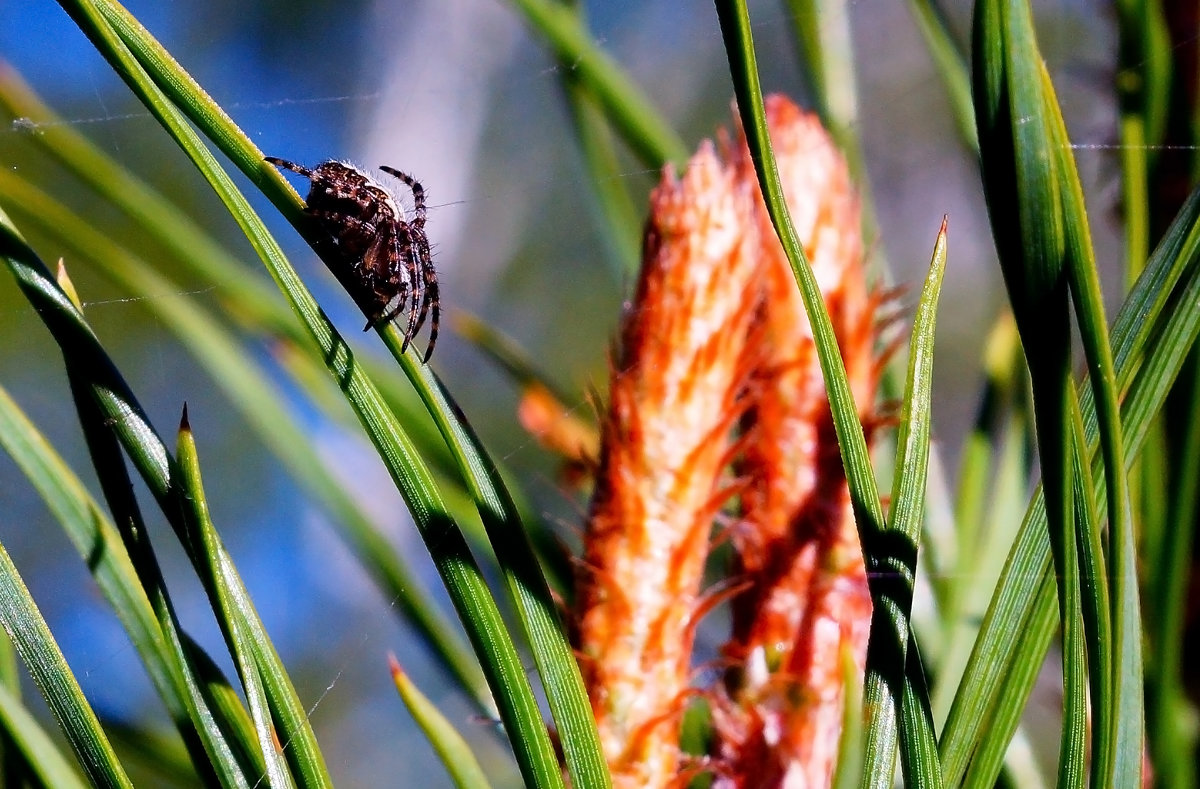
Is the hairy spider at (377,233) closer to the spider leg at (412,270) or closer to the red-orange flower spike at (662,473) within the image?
the spider leg at (412,270)

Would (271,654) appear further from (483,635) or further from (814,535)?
(814,535)

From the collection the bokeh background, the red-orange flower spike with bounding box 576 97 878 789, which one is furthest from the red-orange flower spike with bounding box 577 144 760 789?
the bokeh background

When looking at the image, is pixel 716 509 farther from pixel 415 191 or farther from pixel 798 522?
pixel 415 191

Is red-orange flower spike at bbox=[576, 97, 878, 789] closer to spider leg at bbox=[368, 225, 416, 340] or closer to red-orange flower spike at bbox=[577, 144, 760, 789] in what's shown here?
red-orange flower spike at bbox=[577, 144, 760, 789]

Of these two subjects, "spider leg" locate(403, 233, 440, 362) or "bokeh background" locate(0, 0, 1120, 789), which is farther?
"bokeh background" locate(0, 0, 1120, 789)

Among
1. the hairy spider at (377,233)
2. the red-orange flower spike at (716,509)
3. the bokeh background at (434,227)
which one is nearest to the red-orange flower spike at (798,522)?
the red-orange flower spike at (716,509)

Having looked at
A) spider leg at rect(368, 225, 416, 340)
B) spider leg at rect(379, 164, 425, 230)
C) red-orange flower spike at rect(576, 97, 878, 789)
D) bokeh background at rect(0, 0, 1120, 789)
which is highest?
bokeh background at rect(0, 0, 1120, 789)

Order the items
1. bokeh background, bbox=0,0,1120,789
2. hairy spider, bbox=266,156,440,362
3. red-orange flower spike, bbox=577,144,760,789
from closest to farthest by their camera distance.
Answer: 1. red-orange flower spike, bbox=577,144,760,789
2. hairy spider, bbox=266,156,440,362
3. bokeh background, bbox=0,0,1120,789
